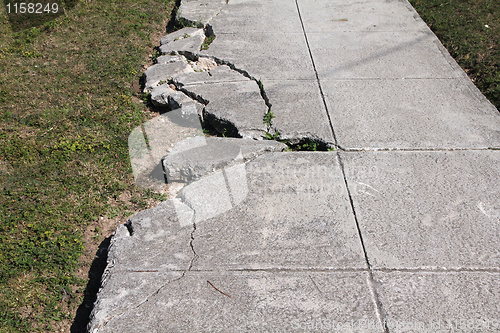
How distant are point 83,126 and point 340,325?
261 centimetres

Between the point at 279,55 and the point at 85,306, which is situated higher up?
the point at 279,55

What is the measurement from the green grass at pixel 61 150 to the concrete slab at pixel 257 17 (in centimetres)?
87

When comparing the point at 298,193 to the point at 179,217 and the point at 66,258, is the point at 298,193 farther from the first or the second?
the point at 66,258

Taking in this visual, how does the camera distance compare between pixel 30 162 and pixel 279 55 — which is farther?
pixel 279 55

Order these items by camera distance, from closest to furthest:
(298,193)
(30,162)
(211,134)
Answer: (298,193) → (30,162) → (211,134)

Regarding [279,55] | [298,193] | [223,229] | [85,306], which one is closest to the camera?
[85,306]

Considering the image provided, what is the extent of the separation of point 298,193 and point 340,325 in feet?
3.03

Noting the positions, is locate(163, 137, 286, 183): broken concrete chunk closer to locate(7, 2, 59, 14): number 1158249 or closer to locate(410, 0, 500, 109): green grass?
locate(410, 0, 500, 109): green grass

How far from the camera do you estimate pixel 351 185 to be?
2.77 meters

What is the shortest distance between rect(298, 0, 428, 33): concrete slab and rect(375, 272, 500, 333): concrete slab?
3.42m

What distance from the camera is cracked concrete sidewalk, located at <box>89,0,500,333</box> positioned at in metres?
2.06

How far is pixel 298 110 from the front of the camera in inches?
138

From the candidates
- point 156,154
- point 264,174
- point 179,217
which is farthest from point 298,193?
point 156,154

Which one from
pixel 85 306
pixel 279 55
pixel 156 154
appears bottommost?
pixel 85 306
